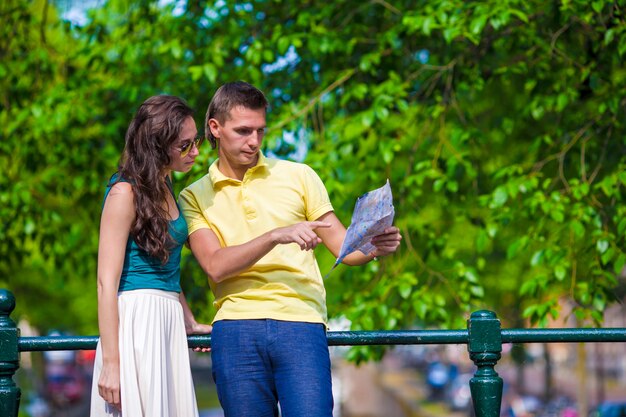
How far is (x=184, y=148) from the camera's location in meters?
3.00

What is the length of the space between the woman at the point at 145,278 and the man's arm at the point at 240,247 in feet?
0.22

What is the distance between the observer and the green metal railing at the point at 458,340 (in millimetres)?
3215

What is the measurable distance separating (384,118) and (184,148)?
3040 millimetres

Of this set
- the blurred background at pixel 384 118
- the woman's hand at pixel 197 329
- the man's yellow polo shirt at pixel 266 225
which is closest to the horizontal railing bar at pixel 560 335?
the man's yellow polo shirt at pixel 266 225

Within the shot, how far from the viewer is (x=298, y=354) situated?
2867 millimetres

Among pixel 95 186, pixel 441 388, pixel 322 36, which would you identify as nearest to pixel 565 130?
pixel 322 36

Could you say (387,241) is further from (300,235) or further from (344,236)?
(300,235)

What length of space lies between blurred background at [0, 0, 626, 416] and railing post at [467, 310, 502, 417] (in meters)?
2.42

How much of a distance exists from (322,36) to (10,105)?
2.86 metres

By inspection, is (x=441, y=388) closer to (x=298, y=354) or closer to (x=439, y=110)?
(x=439, y=110)

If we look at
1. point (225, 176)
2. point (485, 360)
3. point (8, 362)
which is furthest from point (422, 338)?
point (8, 362)

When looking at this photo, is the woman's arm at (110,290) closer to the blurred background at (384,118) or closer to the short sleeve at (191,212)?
the short sleeve at (191,212)

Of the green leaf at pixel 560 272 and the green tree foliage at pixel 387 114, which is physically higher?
the green tree foliage at pixel 387 114

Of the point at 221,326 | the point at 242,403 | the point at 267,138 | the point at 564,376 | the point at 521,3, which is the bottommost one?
the point at 242,403
